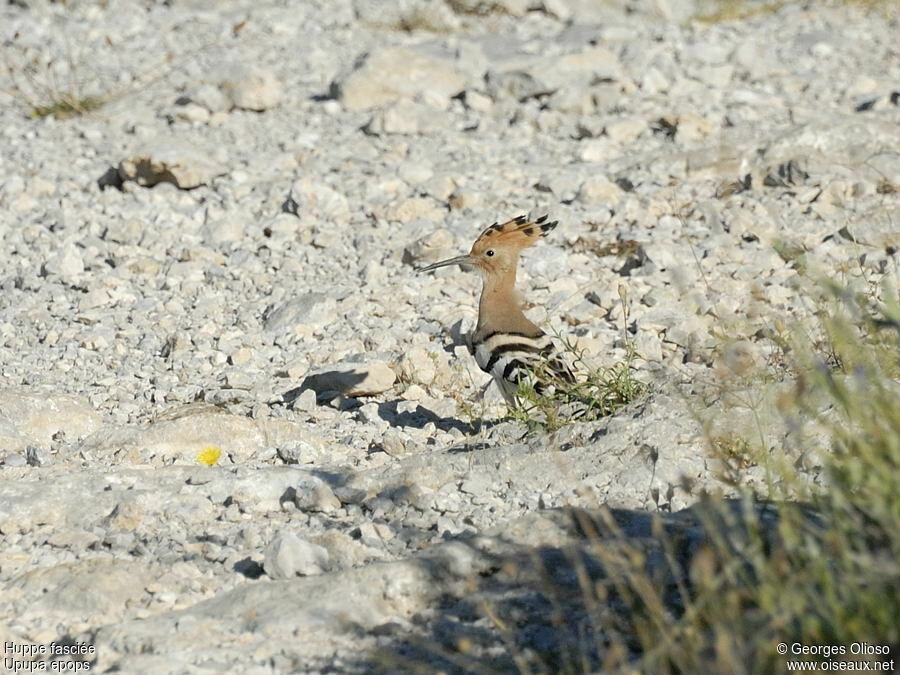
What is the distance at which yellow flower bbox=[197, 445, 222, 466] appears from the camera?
4051mm

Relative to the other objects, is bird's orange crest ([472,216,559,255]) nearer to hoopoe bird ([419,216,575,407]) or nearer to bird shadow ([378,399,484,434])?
hoopoe bird ([419,216,575,407])

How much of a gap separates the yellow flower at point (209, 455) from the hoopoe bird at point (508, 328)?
40.3 inches

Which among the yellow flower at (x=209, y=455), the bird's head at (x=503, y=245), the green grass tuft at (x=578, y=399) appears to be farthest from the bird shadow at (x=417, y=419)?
the bird's head at (x=503, y=245)

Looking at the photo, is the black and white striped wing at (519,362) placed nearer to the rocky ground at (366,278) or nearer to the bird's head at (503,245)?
the rocky ground at (366,278)

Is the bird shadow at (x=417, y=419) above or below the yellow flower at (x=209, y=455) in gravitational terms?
below

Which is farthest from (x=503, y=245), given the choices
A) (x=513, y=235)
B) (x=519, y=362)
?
(x=519, y=362)

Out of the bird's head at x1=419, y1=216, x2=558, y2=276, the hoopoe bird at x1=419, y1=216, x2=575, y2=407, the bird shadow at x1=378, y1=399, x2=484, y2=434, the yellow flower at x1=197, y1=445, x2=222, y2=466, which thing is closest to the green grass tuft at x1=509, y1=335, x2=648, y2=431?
the hoopoe bird at x1=419, y1=216, x2=575, y2=407

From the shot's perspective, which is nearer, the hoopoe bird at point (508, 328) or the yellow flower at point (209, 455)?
the yellow flower at point (209, 455)

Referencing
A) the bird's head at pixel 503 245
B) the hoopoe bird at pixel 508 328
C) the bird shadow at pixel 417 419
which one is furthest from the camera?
the bird's head at pixel 503 245

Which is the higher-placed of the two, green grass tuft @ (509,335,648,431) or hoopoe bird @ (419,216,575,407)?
green grass tuft @ (509,335,648,431)

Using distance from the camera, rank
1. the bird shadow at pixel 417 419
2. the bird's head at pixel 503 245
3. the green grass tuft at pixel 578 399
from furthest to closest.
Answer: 1. the bird's head at pixel 503 245
2. the bird shadow at pixel 417 419
3. the green grass tuft at pixel 578 399

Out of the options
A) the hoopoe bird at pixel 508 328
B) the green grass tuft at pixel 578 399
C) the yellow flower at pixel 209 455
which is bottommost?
the yellow flower at pixel 209 455

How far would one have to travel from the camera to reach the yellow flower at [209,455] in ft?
13.3

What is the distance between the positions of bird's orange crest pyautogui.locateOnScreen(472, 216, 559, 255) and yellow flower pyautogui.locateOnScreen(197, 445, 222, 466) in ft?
5.45
